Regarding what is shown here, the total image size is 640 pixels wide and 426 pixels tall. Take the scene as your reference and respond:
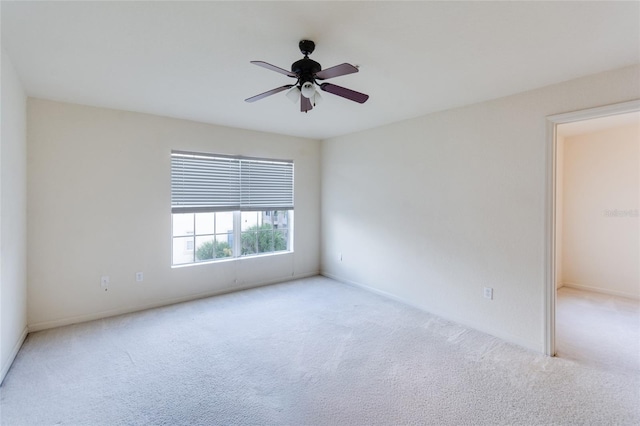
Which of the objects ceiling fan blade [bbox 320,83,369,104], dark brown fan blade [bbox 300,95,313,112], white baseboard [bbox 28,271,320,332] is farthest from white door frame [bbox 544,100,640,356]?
white baseboard [bbox 28,271,320,332]

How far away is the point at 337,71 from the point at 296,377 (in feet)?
7.64

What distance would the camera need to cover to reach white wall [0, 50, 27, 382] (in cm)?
232

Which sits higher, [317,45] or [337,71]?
[317,45]

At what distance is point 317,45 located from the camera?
2158 mm

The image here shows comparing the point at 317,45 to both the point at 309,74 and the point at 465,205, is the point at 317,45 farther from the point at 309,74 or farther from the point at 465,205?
the point at 465,205

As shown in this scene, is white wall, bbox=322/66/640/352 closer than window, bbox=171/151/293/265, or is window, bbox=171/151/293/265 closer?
white wall, bbox=322/66/640/352

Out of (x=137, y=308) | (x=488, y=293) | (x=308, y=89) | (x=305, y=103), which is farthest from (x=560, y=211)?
(x=137, y=308)

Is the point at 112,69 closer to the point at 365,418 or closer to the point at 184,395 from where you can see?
the point at 184,395

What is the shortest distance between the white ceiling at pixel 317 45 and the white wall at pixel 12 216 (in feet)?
0.87

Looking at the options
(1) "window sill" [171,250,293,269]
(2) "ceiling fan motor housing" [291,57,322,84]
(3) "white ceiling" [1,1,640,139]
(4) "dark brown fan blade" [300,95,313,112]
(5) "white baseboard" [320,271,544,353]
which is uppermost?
(3) "white ceiling" [1,1,640,139]

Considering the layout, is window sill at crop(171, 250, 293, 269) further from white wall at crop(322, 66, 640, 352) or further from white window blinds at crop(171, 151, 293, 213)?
white wall at crop(322, 66, 640, 352)

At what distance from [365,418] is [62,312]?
3525 mm

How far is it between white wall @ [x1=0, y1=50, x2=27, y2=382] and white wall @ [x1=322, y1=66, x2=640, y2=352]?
397cm

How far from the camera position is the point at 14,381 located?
229 centimetres
